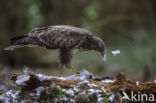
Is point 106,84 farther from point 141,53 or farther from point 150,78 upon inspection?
point 141,53

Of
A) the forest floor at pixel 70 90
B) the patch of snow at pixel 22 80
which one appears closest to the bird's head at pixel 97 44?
the forest floor at pixel 70 90

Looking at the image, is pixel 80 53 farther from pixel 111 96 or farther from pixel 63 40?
pixel 111 96

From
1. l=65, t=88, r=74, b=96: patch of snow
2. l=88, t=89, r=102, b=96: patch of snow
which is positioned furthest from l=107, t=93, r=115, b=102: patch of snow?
l=65, t=88, r=74, b=96: patch of snow

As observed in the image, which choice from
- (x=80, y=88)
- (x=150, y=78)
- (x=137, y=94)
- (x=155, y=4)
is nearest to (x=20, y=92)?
(x=80, y=88)

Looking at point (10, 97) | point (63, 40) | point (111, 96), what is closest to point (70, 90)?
point (111, 96)

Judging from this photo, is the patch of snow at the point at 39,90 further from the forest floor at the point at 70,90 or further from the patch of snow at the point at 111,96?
the patch of snow at the point at 111,96

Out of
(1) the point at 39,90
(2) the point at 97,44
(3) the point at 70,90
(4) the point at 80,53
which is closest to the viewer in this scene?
(1) the point at 39,90
